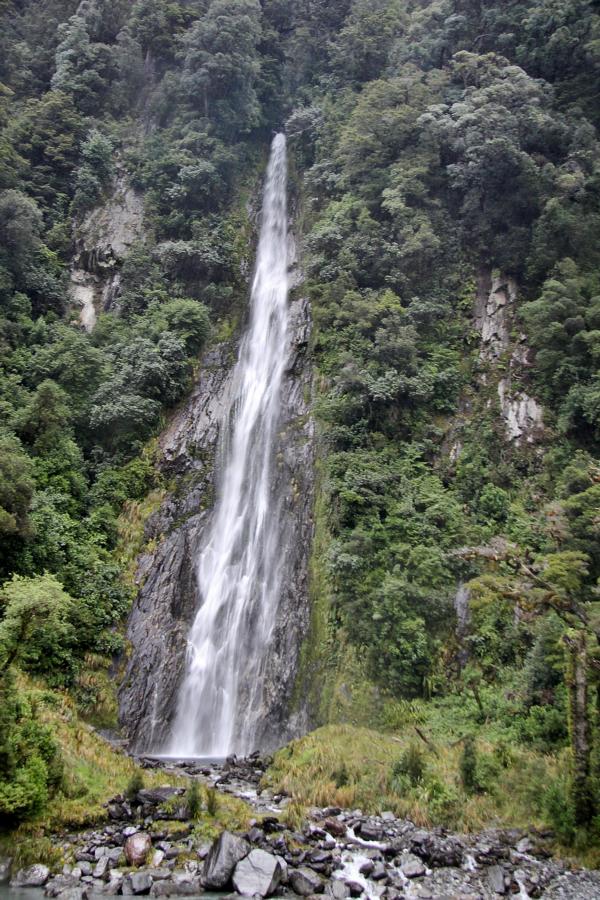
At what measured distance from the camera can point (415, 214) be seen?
2180 cm

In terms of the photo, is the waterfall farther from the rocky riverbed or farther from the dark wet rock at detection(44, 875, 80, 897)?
the dark wet rock at detection(44, 875, 80, 897)

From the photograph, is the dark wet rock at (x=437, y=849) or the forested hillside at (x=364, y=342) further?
the forested hillside at (x=364, y=342)

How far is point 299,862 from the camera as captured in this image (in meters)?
8.39

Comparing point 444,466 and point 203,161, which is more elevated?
point 203,161

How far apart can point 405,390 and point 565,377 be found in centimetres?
421

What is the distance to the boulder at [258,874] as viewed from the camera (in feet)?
25.4

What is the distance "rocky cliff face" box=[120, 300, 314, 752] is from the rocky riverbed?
213 inches

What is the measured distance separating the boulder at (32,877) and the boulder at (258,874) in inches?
95.4

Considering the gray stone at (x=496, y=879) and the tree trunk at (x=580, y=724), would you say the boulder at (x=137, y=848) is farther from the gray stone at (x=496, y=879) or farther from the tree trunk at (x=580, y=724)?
the tree trunk at (x=580, y=724)

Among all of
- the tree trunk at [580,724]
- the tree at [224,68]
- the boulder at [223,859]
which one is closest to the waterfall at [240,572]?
the boulder at [223,859]

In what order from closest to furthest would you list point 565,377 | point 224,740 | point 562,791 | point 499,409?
point 562,791, point 224,740, point 565,377, point 499,409

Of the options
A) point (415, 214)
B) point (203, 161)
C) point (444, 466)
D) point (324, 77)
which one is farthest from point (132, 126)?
point (444, 466)

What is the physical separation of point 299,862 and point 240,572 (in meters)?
10.2

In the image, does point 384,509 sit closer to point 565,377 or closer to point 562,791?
point 565,377
